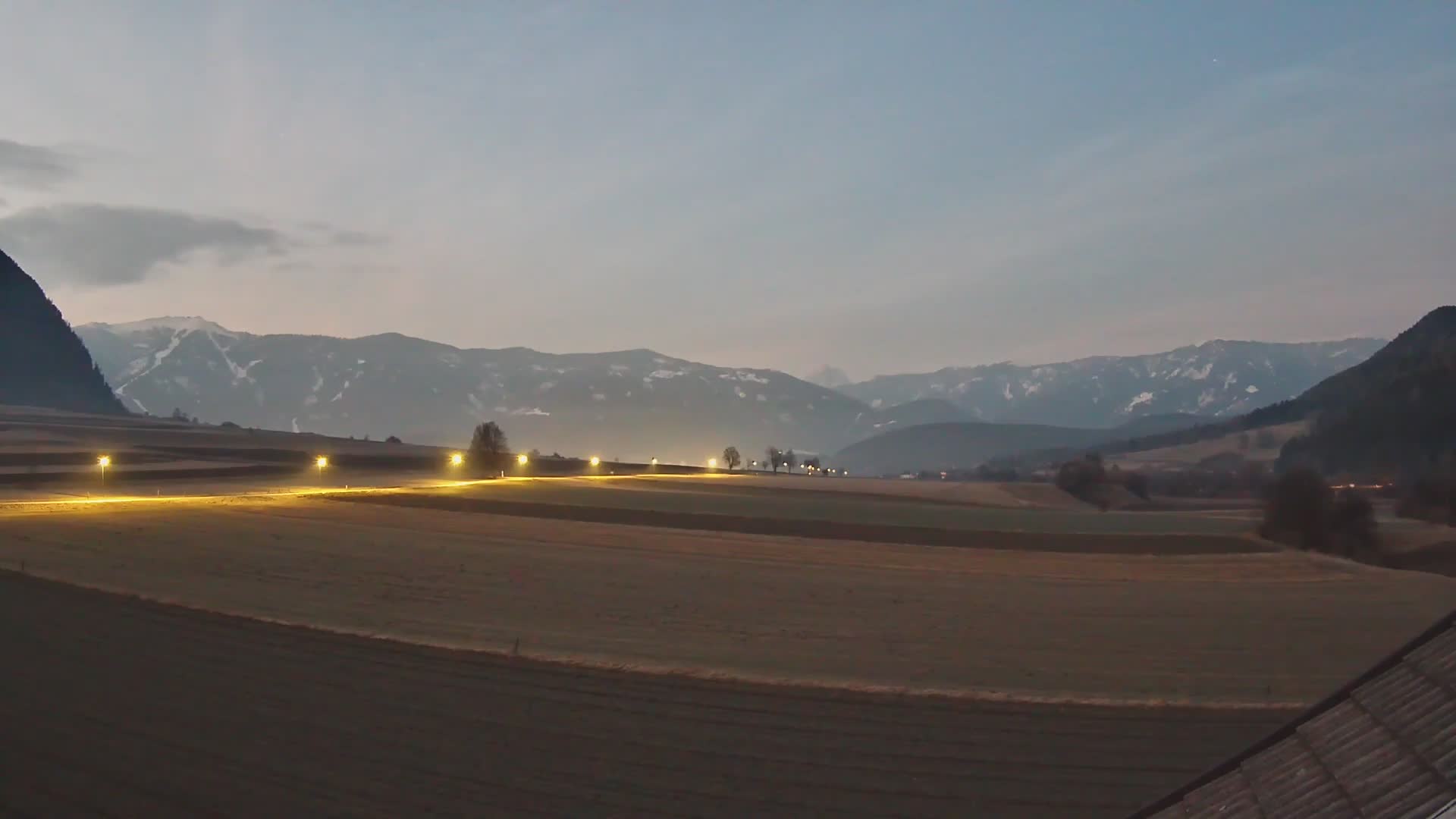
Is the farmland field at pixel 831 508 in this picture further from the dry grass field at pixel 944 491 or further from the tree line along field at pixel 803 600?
the tree line along field at pixel 803 600

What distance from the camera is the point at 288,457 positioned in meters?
97.5

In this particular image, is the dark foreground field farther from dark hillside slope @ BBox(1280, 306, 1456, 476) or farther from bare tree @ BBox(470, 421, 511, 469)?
dark hillside slope @ BBox(1280, 306, 1456, 476)

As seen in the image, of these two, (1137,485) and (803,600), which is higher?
(1137,485)

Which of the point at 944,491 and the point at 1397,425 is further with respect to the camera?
the point at 1397,425

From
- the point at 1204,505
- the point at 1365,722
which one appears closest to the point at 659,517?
the point at 1365,722

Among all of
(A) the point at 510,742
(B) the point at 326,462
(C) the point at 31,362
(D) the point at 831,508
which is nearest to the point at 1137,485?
(D) the point at 831,508

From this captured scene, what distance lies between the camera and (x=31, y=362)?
189875 millimetres

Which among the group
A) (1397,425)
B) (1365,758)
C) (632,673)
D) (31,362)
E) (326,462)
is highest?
(31,362)

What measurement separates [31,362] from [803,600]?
212 meters

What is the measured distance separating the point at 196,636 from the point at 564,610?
718 cm

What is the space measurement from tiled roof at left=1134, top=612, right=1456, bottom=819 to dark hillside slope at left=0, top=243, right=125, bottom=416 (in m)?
208

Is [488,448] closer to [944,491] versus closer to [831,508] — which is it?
[944,491]

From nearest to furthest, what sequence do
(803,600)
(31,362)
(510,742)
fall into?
(510,742) < (803,600) < (31,362)

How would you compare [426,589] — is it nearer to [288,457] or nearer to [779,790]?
[779,790]
